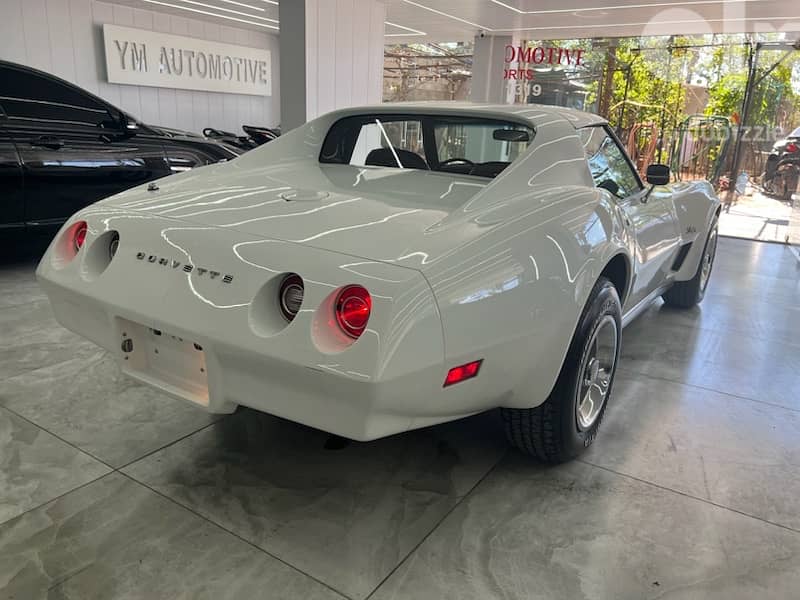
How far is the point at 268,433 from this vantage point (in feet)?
7.87

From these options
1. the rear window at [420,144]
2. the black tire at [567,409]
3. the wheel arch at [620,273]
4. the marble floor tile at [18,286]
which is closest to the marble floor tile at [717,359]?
the wheel arch at [620,273]

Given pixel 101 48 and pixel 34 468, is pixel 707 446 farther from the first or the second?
pixel 101 48

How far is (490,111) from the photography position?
2.53 metres

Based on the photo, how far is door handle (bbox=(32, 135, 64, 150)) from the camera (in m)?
4.45

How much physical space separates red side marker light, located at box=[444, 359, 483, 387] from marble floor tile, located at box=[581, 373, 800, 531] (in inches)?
36.0

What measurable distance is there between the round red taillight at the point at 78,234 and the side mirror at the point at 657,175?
2.55 metres

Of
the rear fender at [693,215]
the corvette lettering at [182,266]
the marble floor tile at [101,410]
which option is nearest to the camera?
the corvette lettering at [182,266]

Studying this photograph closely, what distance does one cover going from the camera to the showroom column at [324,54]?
592cm

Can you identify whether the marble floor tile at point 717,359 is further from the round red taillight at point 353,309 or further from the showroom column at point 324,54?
the showroom column at point 324,54

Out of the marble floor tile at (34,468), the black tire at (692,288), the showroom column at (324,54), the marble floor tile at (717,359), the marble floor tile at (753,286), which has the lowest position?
the marble floor tile at (753,286)

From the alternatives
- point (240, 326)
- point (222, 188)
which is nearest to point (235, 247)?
point (240, 326)

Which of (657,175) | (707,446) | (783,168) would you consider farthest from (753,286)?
(783,168)

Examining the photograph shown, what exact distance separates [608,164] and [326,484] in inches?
72.9

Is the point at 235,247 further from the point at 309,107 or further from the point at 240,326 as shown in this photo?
the point at 309,107
